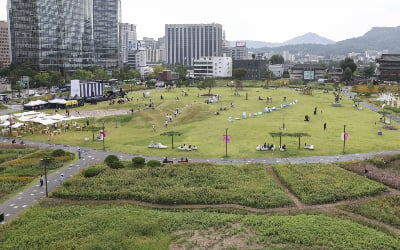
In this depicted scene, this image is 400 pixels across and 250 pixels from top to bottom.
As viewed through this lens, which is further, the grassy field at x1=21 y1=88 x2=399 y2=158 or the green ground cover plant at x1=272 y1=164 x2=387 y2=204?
the grassy field at x1=21 y1=88 x2=399 y2=158

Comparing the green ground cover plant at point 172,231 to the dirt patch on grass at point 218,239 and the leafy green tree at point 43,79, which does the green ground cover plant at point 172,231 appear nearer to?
the dirt patch on grass at point 218,239

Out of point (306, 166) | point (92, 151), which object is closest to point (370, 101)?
point (306, 166)

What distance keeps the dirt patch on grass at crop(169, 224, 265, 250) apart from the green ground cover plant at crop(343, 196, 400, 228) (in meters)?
11.0

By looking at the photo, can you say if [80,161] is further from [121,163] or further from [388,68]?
[388,68]

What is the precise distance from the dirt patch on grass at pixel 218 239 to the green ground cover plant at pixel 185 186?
5.55m

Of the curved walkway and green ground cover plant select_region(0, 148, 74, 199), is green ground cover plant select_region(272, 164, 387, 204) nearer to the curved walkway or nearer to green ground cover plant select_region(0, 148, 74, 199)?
the curved walkway

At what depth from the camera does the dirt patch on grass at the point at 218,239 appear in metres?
27.6

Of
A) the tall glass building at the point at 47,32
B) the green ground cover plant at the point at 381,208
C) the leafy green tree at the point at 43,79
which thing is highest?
the tall glass building at the point at 47,32

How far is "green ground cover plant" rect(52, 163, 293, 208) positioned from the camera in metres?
36.0

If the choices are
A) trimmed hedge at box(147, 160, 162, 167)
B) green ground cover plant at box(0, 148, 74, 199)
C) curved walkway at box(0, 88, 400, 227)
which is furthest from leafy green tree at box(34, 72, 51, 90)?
trimmed hedge at box(147, 160, 162, 167)

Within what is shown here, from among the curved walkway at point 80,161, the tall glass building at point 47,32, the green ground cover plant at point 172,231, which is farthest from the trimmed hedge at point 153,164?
the tall glass building at point 47,32

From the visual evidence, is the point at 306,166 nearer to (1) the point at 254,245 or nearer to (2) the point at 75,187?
(1) the point at 254,245

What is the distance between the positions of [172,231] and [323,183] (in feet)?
59.0

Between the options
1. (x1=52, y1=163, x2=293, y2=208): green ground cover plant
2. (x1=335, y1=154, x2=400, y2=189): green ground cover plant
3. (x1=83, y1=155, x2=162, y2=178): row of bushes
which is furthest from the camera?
(x1=83, y1=155, x2=162, y2=178): row of bushes
